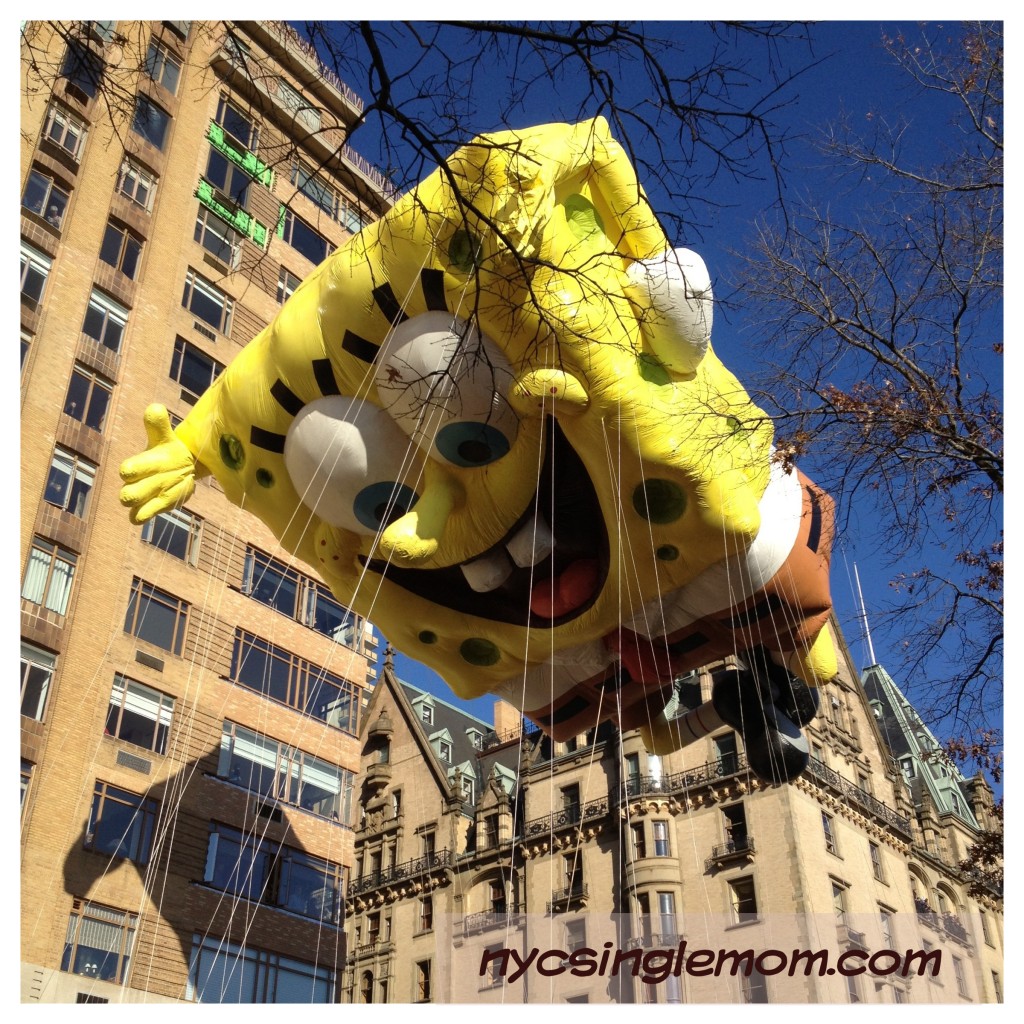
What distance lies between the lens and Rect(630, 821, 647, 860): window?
3488 centimetres

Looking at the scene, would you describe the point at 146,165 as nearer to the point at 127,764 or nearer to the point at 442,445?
the point at 127,764

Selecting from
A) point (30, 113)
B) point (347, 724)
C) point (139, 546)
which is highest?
point (30, 113)

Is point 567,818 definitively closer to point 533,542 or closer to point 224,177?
point 224,177

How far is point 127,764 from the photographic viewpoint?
1966 centimetres

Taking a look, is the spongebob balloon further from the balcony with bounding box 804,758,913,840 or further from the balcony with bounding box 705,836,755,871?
the balcony with bounding box 804,758,913,840

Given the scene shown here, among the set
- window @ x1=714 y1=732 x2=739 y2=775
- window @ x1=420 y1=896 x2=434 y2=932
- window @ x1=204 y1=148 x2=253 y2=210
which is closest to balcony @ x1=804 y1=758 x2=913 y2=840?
window @ x1=714 y1=732 x2=739 y2=775

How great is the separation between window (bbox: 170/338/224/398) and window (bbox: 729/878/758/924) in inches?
783

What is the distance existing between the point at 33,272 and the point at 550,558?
1579cm

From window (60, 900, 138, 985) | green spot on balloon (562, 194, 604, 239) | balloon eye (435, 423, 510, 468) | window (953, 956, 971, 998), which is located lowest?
window (60, 900, 138, 985)

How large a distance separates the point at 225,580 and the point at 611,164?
15.6m

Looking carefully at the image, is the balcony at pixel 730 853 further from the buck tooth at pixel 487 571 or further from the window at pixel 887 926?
the buck tooth at pixel 487 571

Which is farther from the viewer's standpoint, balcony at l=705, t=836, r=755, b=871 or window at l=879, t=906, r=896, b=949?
window at l=879, t=906, r=896, b=949

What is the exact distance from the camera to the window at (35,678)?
1870 centimetres
